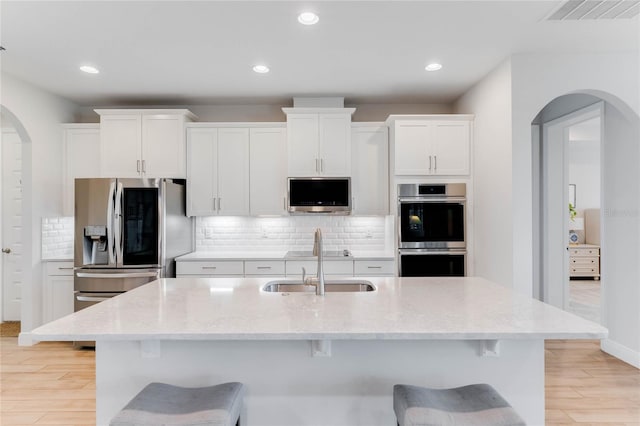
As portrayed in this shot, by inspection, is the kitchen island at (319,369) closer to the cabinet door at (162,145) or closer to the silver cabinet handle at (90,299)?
the silver cabinet handle at (90,299)

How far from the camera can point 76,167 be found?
4395mm

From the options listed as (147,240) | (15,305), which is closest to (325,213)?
(147,240)

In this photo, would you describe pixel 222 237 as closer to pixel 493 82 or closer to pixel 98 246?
pixel 98 246

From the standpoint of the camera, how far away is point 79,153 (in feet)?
14.5

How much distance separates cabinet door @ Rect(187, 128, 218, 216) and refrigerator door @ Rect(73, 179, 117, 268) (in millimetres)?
813

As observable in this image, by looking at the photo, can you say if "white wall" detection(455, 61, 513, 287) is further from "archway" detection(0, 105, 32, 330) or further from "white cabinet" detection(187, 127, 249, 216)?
"archway" detection(0, 105, 32, 330)

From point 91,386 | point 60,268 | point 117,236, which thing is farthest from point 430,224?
point 60,268

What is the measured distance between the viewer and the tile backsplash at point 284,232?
4.64 meters

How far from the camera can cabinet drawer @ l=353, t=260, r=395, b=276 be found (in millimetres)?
4020

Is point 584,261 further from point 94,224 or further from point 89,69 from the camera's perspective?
point 89,69

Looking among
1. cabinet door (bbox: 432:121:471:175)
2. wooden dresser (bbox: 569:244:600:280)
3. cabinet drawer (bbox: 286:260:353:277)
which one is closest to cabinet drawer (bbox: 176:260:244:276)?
cabinet drawer (bbox: 286:260:353:277)

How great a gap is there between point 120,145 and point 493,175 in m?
3.98

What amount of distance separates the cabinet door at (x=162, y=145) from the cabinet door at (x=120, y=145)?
0.25ft

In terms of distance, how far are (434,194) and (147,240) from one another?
3.03 m
